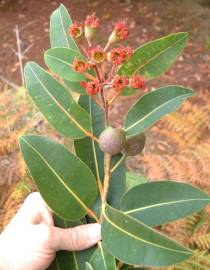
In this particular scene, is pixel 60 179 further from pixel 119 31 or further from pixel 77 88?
pixel 119 31

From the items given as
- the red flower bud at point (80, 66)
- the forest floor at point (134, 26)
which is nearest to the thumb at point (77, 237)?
the red flower bud at point (80, 66)

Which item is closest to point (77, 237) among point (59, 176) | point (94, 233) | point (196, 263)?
point (94, 233)

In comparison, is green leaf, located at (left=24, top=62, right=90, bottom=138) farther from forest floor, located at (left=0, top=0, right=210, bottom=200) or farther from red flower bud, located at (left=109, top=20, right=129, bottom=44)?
forest floor, located at (left=0, top=0, right=210, bottom=200)

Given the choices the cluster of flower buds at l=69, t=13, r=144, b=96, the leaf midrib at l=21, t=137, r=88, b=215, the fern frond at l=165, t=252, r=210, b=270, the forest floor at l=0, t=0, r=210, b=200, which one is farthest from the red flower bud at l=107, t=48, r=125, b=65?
the forest floor at l=0, t=0, r=210, b=200

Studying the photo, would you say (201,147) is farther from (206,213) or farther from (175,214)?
(175,214)

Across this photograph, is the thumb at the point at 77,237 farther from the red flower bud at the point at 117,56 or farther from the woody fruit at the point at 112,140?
the red flower bud at the point at 117,56

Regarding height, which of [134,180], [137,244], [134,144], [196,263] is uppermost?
[134,144]
